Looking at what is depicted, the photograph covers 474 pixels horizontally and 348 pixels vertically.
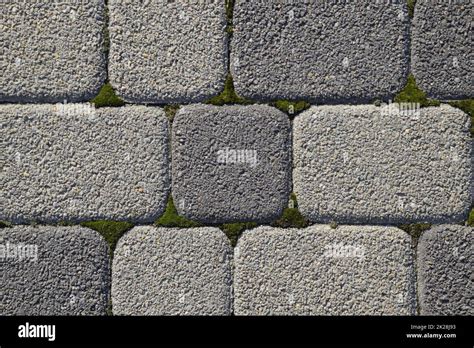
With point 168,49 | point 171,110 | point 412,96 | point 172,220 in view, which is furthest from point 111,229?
point 412,96

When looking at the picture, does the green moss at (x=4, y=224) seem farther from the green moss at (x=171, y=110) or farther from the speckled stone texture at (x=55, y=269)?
the green moss at (x=171, y=110)

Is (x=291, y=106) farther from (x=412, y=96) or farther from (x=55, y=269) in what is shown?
(x=55, y=269)

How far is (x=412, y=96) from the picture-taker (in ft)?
3.28

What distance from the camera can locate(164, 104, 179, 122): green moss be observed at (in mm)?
1007

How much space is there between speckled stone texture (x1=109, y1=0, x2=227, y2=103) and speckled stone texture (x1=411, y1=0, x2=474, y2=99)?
39 cm

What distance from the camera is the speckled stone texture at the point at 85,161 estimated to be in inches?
39.5

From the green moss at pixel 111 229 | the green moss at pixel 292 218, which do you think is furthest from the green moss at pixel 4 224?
the green moss at pixel 292 218

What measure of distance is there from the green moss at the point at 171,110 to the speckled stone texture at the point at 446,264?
55 centimetres

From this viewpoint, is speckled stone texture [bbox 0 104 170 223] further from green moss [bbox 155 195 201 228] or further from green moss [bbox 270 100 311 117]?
green moss [bbox 270 100 311 117]

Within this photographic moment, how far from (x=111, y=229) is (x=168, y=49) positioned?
0.37 metres

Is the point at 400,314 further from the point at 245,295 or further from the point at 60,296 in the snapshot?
the point at 60,296

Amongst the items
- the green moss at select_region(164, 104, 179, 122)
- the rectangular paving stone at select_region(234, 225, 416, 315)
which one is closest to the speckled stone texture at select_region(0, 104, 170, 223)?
the green moss at select_region(164, 104, 179, 122)

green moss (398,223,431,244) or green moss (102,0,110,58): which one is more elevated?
green moss (102,0,110,58)
